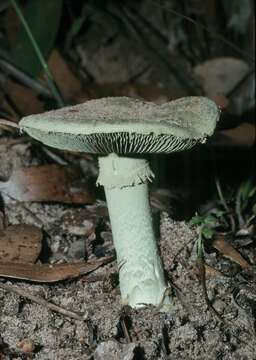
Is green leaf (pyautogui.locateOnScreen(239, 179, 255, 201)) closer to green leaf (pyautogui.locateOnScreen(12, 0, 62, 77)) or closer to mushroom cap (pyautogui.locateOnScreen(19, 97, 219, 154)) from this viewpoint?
mushroom cap (pyautogui.locateOnScreen(19, 97, 219, 154))

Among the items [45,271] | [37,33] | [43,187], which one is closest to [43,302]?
[45,271]

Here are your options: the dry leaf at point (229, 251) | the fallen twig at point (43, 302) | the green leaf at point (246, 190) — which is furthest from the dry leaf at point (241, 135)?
the fallen twig at point (43, 302)

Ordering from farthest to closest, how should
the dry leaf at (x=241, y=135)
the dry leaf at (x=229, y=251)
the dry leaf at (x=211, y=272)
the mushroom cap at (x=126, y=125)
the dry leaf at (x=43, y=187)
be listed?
1. the dry leaf at (x=241, y=135)
2. the dry leaf at (x=43, y=187)
3. the dry leaf at (x=229, y=251)
4. the dry leaf at (x=211, y=272)
5. the mushroom cap at (x=126, y=125)

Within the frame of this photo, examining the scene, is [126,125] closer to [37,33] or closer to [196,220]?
[196,220]

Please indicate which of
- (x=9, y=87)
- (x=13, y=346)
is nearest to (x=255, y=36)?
(x=9, y=87)

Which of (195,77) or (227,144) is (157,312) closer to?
(227,144)

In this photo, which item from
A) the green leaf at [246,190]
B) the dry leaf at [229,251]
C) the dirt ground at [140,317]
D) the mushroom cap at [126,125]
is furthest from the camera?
the green leaf at [246,190]

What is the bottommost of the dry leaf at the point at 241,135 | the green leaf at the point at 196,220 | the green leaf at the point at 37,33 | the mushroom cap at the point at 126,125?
the green leaf at the point at 196,220

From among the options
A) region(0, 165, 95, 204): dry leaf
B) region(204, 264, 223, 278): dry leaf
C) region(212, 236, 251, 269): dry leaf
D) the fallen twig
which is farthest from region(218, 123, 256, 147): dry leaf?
the fallen twig

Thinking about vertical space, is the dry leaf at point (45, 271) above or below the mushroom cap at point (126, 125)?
below

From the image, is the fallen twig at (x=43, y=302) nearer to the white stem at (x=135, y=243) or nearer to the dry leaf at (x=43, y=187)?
the white stem at (x=135, y=243)
